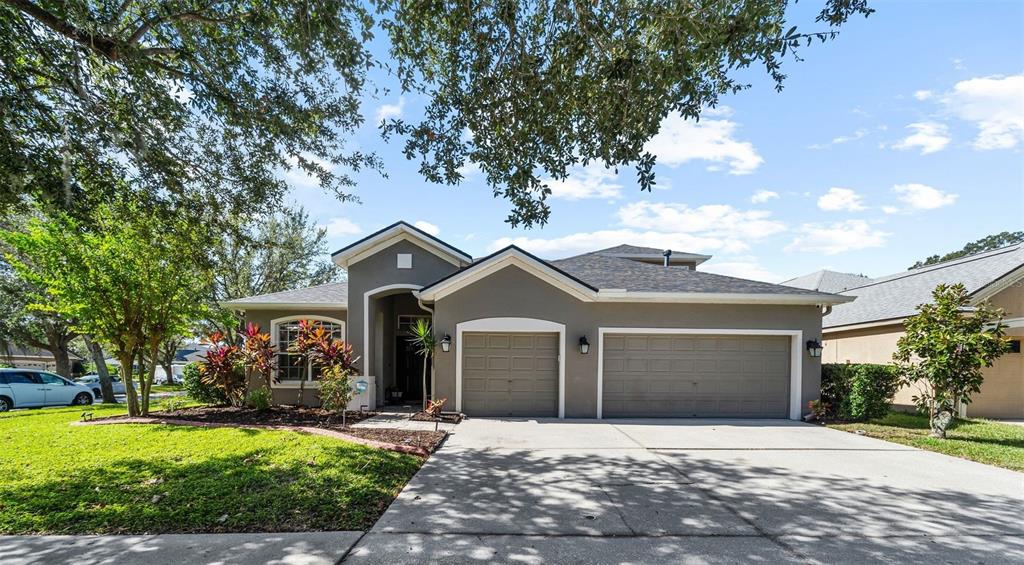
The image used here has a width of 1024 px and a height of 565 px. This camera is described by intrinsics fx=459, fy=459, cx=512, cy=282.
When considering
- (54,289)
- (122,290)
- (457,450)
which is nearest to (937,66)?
(457,450)

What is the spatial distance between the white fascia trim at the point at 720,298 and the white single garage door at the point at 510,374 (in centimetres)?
186

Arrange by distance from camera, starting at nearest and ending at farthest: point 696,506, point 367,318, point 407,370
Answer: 1. point 696,506
2. point 367,318
3. point 407,370

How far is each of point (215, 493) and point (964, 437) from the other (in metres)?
12.9

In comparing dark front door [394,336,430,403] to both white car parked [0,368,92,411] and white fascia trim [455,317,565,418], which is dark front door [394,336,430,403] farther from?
white car parked [0,368,92,411]

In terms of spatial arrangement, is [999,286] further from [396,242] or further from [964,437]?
[396,242]

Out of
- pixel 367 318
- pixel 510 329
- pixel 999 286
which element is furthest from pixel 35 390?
pixel 999 286

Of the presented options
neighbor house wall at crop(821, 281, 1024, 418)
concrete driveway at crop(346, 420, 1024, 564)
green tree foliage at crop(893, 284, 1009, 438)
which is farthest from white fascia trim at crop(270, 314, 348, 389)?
neighbor house wall at crop(821, 281, 1024, 418)

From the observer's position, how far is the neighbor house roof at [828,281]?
21288 millimetres

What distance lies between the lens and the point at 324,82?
6973 mm

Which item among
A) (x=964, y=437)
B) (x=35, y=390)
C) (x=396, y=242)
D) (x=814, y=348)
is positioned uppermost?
(x=396, y=242)

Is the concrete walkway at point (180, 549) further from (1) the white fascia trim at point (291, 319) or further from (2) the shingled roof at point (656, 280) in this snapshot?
(1) the white fascia trim at point (291, 319)

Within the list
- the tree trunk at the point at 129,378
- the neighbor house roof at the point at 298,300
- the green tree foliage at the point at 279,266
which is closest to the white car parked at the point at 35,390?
the green tree foliage at the point at 279,266

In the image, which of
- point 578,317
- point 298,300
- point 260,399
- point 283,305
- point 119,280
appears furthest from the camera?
point 298,300

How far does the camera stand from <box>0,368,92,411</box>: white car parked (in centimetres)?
1421
